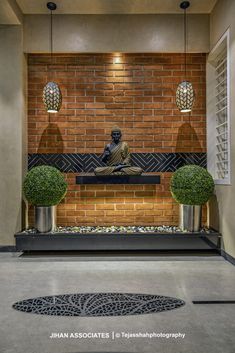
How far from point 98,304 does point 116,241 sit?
6.67 feet

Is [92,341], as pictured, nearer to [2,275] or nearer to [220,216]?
[2,275]

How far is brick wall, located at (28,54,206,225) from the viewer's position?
231 inches

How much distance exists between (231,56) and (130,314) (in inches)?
139

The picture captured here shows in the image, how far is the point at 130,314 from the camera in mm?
2857

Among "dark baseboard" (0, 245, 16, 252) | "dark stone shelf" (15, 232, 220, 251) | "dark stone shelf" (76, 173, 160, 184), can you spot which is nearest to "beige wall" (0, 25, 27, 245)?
"dark baseboard" (0, 245, 16, 252)

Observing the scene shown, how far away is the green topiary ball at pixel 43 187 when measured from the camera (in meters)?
5.04

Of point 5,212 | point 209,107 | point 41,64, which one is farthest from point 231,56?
point 5,212

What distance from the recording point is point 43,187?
5.03 m

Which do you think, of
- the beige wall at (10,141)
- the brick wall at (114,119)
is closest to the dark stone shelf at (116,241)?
the beige wall at (10,141)

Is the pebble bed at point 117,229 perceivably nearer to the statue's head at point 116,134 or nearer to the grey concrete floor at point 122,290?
the grey concrete floor at point 122,290

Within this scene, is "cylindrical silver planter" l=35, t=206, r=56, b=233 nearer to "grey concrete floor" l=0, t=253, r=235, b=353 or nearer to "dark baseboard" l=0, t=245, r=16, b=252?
"grey concrete floor" l=0, t=253, r=235, b=353

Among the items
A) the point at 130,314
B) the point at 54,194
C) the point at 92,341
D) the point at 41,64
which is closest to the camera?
the point at 92,341

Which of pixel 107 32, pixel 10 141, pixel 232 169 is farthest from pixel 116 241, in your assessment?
pixel 107 32

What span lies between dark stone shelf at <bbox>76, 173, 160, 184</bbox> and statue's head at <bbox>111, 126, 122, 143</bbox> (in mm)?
575
